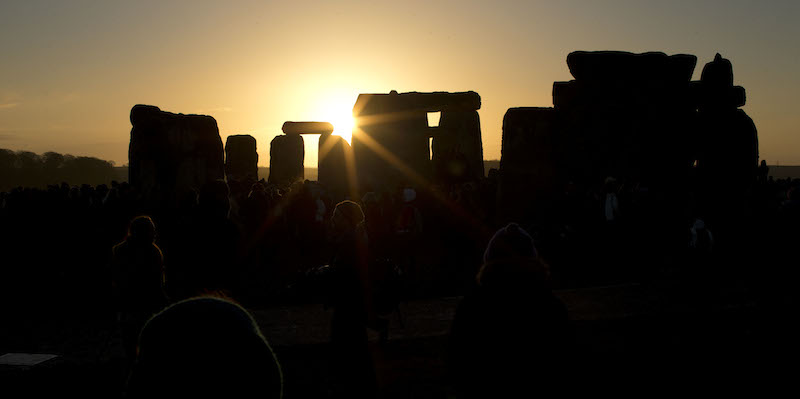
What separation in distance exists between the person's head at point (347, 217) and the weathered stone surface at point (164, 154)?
8853mm

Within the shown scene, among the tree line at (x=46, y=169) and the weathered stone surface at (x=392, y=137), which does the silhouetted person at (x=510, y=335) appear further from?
the tree line at (x=46, y=169)

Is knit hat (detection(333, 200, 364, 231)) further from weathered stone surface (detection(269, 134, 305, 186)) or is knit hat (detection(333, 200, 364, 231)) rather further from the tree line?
the tree line

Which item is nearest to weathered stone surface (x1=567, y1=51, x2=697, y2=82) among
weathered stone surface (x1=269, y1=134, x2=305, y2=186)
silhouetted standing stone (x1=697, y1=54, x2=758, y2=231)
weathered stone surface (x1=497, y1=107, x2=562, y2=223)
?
silhouetted standing stone (x1=697, y1=54, x2=758, y2=231)

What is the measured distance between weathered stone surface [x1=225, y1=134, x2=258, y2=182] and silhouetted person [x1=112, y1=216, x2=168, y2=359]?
2522 cm

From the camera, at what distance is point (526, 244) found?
3.48 m

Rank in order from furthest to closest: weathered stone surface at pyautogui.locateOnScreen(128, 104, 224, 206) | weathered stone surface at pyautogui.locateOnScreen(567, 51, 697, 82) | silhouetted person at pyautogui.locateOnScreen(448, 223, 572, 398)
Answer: weathered stone surface at pyautogui.locateOnScreen(567, 51, 697, 82) < weathered stone surface at pyautogui.locateOnScreen(128, 104, 224, 206) < silhouetted person at pyautogui.locateOnScreen(448, 223, 572, 398)

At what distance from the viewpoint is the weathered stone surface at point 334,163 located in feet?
71.5

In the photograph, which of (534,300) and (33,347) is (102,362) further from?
(534,300)

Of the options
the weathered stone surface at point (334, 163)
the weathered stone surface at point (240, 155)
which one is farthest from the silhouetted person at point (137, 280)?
the weathered stone surface at point (240, 155)

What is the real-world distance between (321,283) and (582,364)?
10.4 ft

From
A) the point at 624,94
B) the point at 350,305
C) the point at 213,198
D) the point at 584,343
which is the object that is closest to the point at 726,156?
the point at 624,94

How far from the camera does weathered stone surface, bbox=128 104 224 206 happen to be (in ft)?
45.8

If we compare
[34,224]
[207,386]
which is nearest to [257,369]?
[207,386]

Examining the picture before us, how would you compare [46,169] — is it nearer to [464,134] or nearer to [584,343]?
[464,134]
